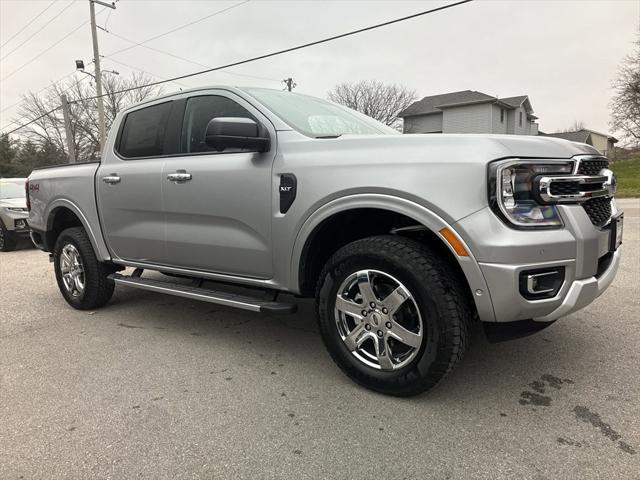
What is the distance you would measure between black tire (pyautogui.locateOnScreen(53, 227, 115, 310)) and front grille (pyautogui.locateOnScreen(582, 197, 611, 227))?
3913 millimetres

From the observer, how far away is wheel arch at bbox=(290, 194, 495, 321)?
2.35 m

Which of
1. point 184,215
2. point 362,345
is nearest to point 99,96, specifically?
point 184,215

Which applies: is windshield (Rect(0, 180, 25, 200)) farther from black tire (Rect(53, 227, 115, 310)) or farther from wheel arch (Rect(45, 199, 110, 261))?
black tire (Rect(53, 227, 115, 310))

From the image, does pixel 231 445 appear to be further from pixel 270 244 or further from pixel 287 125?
pixel 287 125

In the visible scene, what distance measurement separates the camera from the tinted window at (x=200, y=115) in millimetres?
3547

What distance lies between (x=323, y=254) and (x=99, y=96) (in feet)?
82.3

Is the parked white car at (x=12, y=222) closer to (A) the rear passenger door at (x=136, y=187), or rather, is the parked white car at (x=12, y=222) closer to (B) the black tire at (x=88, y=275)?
(B) the black tire at (x=88, y=275)

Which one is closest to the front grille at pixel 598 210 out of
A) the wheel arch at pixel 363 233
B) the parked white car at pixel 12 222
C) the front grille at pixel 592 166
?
the front grille at pixel 592 166

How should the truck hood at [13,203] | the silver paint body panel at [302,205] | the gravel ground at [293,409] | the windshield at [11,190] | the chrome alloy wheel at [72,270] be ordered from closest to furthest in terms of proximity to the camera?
the gravel ground at [293,409] → the silver paint body panel at [302,205] → the chrome alloy wheel at [72,270] → the truck hood at [13,203] → the windshield at [11,190]

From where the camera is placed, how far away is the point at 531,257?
2.24 m

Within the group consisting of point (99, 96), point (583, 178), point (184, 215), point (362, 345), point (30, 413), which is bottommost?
point (30, 413)

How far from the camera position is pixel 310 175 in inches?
113

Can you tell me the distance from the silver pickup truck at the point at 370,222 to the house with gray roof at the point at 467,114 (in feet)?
122

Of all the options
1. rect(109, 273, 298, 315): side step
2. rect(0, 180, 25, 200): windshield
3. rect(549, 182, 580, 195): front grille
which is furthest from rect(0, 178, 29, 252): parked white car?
rect(549, 182, 580, 195): front grille
